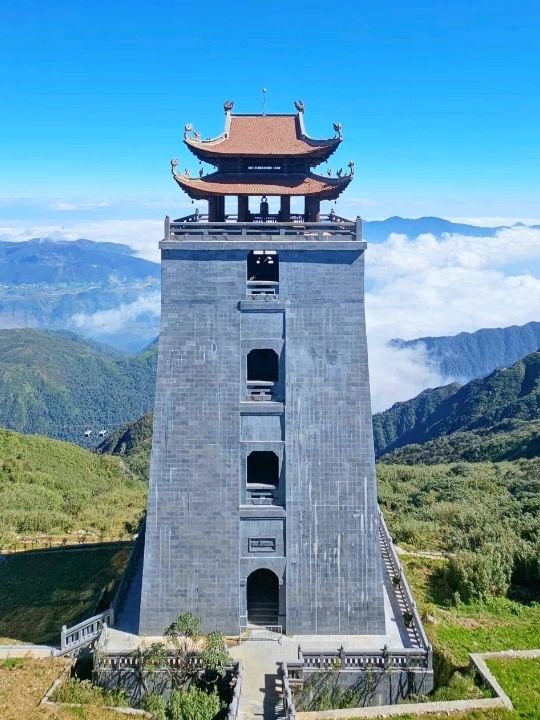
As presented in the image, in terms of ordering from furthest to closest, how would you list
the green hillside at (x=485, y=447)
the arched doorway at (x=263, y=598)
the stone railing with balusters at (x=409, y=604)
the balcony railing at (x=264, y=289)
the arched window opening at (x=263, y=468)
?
the green hillside at (x=485, y=447)
the arched window opening at (x=263, y=468)
the arched doorway at (x=263, y=598)
the balcony railing at (x=264, y=289)
the stone railing with balusters at (x=409, y=604)

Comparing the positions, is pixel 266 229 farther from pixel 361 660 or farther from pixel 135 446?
pixel 135 446

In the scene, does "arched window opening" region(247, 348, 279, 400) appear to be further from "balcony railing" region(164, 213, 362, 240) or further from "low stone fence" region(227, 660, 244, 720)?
"low stone fence" region(227, 660, 244, 720)

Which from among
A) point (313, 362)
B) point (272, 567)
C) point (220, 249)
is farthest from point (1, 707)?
point (220, 249)

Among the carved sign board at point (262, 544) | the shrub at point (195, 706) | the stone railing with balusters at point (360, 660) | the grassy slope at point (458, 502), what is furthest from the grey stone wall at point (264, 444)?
the grassy slope at point (458, 502)

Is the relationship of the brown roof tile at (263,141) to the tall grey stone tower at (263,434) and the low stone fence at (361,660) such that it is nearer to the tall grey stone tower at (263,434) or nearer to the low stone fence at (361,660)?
the tall grey stone tower at (263,434)

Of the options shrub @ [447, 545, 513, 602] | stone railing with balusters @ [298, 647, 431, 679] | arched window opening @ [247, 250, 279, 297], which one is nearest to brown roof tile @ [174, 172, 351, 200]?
arched window opening @ [247, 250, 279, 297]

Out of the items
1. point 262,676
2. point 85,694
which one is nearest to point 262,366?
point 262,676
